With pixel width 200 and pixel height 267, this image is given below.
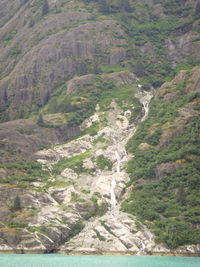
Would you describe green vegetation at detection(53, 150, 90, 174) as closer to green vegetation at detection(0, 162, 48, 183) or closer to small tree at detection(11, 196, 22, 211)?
green vegetation at detection(0, 162, 48, 183)

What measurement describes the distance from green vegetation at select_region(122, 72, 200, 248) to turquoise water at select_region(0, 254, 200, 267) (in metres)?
9.55

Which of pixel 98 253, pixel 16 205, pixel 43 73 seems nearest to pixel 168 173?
pixel 98 253

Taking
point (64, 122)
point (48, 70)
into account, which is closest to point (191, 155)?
point (64, 122)

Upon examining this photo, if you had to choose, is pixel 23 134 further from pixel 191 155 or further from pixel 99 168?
pixel 191 155

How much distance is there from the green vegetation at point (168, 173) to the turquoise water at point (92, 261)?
9551 millimetres

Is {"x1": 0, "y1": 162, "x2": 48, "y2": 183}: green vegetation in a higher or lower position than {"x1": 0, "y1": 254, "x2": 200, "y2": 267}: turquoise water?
lower

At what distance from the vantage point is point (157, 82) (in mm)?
189125

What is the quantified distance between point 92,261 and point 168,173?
40369 millimetres

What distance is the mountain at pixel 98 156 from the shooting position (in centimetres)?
11075

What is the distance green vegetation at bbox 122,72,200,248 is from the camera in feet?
366

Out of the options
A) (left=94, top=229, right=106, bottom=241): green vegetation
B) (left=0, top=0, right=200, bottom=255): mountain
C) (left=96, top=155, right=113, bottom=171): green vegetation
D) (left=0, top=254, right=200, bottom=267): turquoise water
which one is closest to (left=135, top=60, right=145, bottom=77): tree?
(left=0, top=0, right=200, bottom=255): mountain

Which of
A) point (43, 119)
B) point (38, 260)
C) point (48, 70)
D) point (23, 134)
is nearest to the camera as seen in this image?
point (38, 260)

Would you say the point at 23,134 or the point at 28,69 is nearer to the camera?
the point at 23,134

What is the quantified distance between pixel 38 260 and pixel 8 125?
70.2 meters
